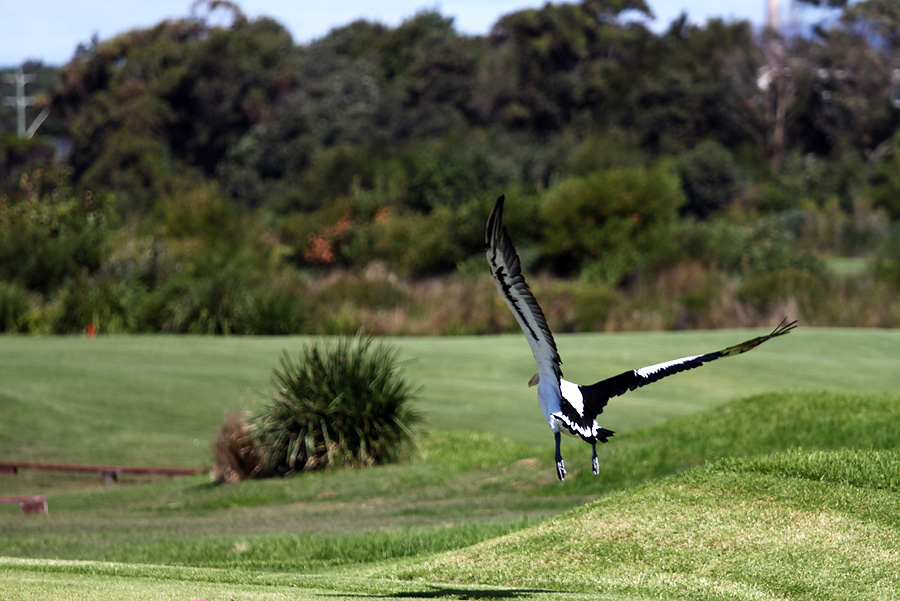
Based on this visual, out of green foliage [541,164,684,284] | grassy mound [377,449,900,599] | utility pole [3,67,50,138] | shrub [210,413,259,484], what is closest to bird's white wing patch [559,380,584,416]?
grassy mound [377,449,900,599]

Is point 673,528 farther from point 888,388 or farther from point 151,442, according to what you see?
point 888,388

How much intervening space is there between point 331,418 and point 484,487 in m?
2.83

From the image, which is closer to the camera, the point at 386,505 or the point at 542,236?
the point at 386,505

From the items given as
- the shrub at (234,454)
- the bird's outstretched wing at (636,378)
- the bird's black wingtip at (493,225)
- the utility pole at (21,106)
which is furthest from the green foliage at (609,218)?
the utility pole at (21,106)

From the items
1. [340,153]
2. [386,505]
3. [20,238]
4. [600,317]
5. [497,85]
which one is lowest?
[386,505]

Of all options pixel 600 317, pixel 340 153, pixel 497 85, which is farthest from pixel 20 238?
pixel 497 85

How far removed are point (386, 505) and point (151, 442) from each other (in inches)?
256

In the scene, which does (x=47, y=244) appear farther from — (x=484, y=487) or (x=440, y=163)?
(x=440, y=163)

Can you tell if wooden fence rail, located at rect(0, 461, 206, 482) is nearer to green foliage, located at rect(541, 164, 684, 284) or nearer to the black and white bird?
the black and white bird

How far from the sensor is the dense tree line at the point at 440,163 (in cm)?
3362

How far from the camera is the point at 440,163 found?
60469 millimetres

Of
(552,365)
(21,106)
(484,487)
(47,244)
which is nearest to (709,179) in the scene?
(47,244)

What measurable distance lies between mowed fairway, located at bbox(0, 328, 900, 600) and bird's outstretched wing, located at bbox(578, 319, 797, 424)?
4.69ft

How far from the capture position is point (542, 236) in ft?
153
